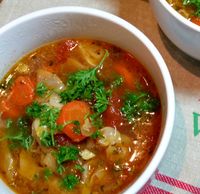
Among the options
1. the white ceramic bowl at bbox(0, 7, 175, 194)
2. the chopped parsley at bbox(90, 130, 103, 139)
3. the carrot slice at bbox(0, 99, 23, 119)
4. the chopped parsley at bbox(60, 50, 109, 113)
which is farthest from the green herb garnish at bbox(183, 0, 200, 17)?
the carrot slice at bbox(0, 99, 23, 119)

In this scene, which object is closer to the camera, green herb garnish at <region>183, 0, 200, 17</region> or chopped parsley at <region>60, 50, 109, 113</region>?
chopped parsley at <region>60, 50, 109, 113</region>

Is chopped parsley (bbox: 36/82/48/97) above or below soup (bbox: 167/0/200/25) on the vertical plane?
below

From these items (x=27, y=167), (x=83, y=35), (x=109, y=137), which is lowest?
(x=27, y=167)

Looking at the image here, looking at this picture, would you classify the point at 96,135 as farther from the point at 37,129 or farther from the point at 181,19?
the point at 181,19

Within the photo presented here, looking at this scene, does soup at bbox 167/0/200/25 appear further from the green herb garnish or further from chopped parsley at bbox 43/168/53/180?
chopped parsley at bbox 43/168/53/180

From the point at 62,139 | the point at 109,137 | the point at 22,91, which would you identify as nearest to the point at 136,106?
the point at 109,137

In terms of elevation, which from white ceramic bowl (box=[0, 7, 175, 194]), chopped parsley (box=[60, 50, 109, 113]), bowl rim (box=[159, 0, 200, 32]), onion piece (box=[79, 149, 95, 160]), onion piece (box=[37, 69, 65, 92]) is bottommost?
onion piece (box=[79, 149, 95, 160])

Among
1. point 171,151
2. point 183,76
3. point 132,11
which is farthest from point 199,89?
point 132,11
